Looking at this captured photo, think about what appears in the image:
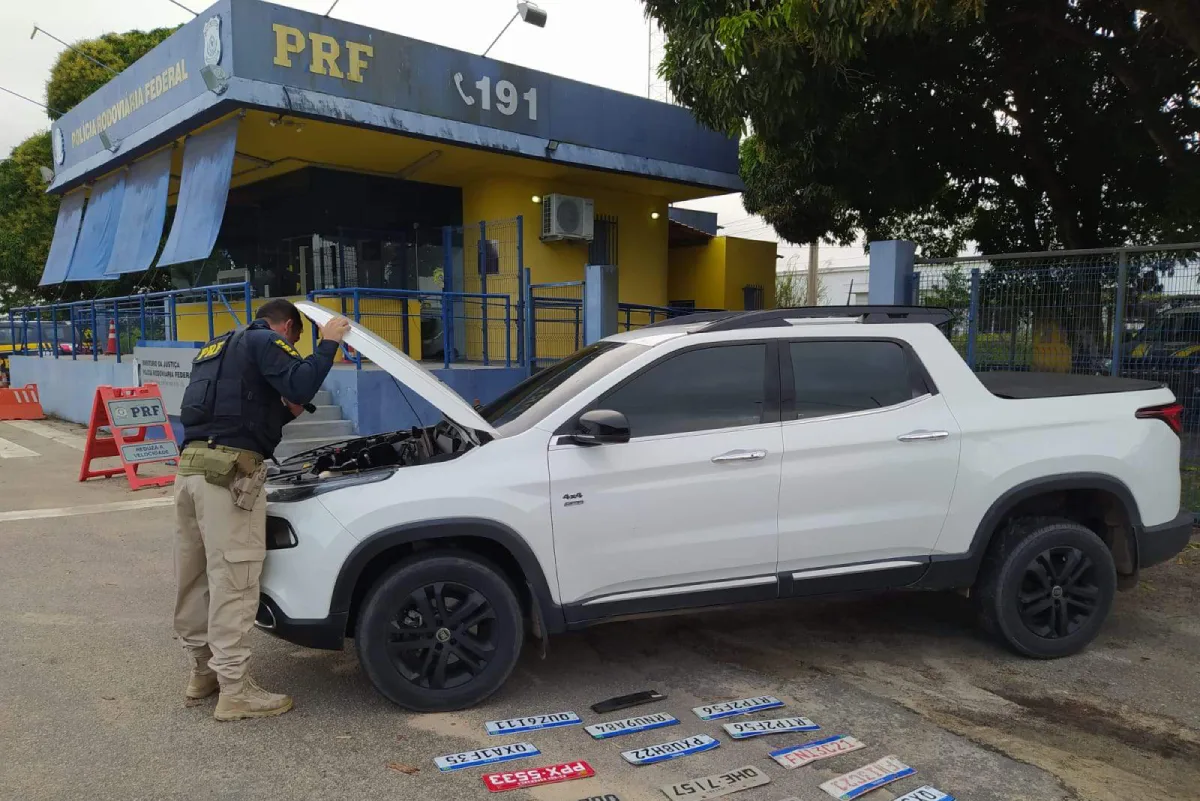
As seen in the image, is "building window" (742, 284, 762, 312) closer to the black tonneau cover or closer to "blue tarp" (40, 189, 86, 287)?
"blue tarp" (40, 189, 86, 287)

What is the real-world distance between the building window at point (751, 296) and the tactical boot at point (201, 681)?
14828 mm

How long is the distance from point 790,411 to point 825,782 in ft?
5.29

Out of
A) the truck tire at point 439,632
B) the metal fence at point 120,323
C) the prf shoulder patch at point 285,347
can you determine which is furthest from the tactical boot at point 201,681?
the metal fence at point 120,323

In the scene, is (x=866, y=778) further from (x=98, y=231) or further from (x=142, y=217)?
(x=98, y=231)

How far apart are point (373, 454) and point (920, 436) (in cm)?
273

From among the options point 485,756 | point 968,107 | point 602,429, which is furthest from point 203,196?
point 968,107

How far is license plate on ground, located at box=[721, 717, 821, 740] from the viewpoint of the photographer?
11.1ft

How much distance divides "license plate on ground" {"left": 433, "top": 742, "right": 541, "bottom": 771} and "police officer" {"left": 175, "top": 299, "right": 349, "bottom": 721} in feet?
3.03

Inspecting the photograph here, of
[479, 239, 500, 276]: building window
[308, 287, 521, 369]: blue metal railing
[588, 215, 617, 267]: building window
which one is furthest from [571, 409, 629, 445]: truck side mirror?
[588, 215, 617, 267]: building window

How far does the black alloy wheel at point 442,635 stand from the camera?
352 cm

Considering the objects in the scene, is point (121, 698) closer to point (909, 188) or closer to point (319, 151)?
point (319, 151)

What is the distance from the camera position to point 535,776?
3.07m

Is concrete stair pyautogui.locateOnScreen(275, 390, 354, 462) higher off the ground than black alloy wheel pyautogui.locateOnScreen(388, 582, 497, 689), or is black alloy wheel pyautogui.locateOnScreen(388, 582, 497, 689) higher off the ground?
concrete stair pyautogui.locateOnScreen(275, 390, 354, 462)

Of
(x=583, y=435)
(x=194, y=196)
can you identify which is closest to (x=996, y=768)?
(x=583, y=435)
